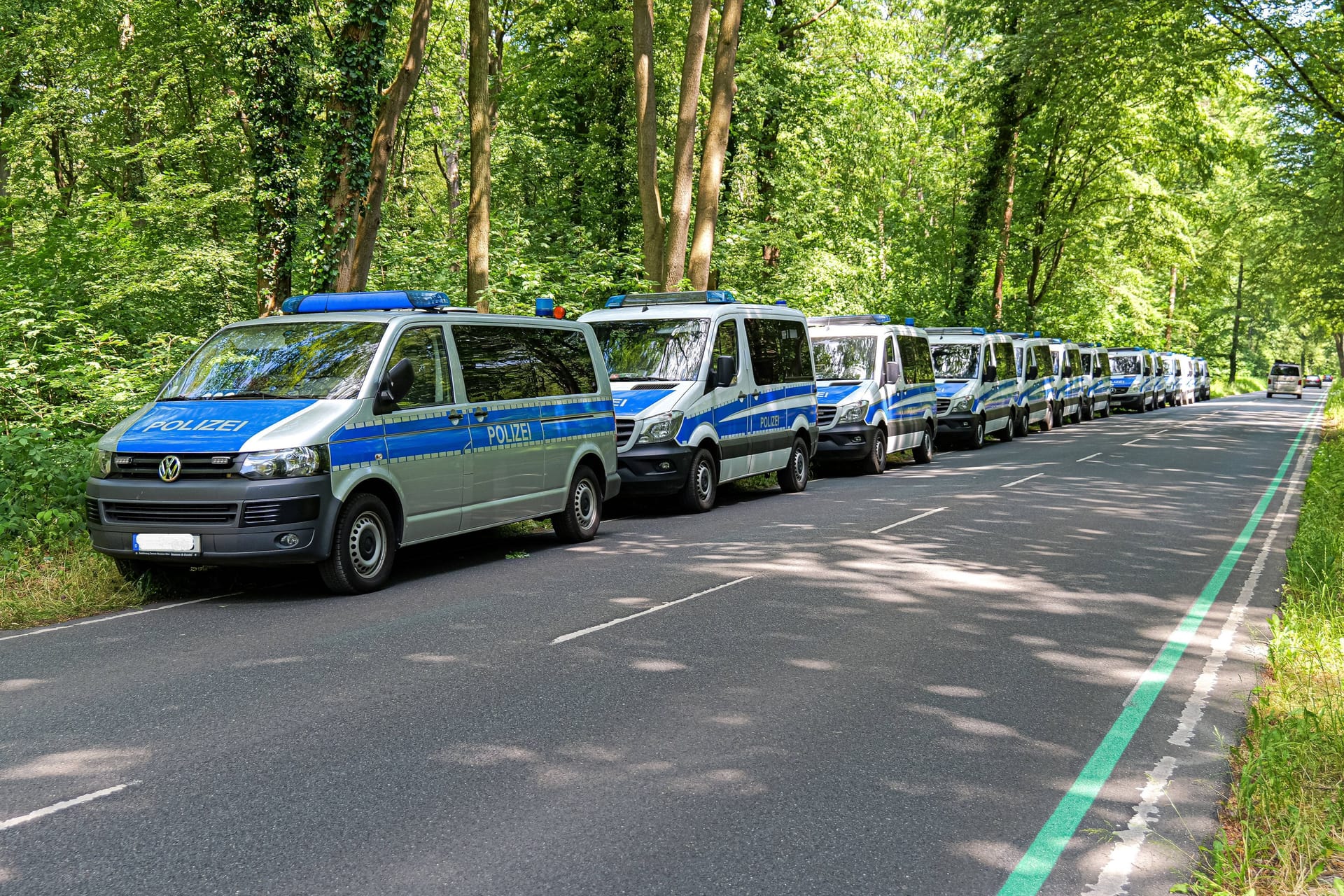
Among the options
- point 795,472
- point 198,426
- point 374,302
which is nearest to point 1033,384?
point 795,472

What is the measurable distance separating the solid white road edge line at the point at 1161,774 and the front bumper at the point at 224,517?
5608 millimetres

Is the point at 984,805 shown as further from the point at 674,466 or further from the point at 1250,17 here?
the point at 1250,17

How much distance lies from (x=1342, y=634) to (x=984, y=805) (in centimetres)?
367

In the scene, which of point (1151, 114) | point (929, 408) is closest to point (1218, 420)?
point (1151, 114)

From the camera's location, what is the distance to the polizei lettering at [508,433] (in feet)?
32.6

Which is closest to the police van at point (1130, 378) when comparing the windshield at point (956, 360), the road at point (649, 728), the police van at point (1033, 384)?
the police van at point (1033, 384)

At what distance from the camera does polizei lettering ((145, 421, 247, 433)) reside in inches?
319

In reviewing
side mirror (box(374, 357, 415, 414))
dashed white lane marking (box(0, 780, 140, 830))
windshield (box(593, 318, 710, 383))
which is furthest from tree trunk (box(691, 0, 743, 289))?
dashed white lane marking (box(0, 780, 140, 830))

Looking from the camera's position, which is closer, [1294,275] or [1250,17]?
[1250,17]

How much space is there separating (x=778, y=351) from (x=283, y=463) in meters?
8.65

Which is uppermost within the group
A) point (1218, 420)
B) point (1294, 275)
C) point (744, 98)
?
point (744, 98)

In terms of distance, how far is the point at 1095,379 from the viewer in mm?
38469

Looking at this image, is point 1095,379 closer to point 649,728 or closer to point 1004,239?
point 1004,239

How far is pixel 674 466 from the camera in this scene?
42.8 feet
